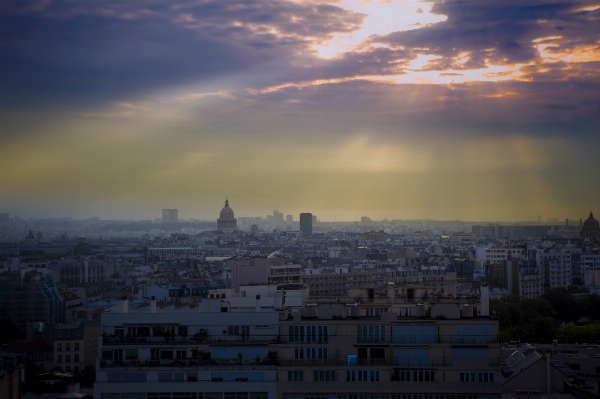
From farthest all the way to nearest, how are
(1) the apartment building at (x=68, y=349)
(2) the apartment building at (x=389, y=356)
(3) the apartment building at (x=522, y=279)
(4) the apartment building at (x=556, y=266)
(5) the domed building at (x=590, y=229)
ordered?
(5) the domed building at (x=590, y=229)
(4) the apartment building at (x=556, y=266)
(3) the apartment building at (x=522, y=279)
(1) the apartment building at (x=68, y=349)
(2) the apartment building at (x=389, y=356)

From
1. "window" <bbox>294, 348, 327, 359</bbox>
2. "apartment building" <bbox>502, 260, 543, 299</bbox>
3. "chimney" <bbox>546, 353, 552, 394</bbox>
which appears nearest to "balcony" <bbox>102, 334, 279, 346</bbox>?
"window" <bbox>294, 348, 327, 359</bbox>

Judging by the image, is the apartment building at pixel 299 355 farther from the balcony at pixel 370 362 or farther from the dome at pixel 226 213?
the dome at pixel 226 213

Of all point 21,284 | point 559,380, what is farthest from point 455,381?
point 21,284

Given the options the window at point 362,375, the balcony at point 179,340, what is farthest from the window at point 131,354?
the window at point 362,375

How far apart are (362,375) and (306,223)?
145908 mm

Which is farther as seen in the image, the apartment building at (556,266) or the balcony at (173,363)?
the apartment building at (556,266)

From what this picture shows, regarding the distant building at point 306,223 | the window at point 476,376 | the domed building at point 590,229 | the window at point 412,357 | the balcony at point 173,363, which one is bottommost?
the window at point 476,376

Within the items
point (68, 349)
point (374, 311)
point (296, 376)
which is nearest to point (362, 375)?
point (296, 376)

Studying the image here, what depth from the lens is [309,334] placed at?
41.2 ft

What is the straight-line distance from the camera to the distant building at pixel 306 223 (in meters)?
156

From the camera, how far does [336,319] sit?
12750 millimetres

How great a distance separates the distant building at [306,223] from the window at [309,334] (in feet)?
465

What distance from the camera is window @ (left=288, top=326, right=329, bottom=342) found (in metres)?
12.5

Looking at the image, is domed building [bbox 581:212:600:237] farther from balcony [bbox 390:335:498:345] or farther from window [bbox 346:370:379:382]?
window [bbox 346:370:379:382]
